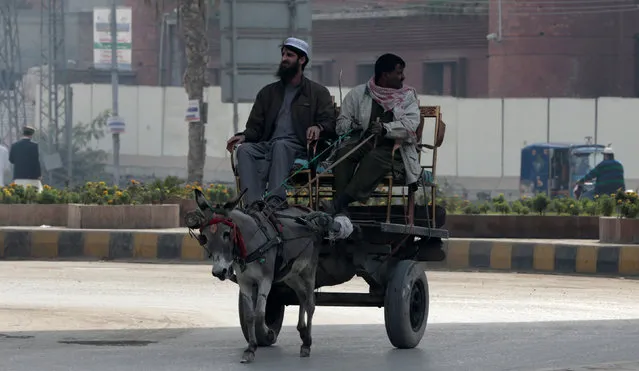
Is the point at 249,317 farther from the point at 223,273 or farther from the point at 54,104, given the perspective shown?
the point at 54,104

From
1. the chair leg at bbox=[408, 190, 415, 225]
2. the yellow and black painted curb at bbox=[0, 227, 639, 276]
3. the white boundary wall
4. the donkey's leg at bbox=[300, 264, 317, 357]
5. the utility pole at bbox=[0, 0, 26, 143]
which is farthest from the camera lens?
the utility pole at bbox=[0, 0, 26, 143]

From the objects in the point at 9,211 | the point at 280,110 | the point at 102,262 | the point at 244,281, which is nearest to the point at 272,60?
the point at 102,262

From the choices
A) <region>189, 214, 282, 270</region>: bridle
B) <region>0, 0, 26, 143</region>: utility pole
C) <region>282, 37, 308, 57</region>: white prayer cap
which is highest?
<region>0, 0, 26, 143</region>: utility pole

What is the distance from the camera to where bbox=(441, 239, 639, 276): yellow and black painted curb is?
20.6 metres

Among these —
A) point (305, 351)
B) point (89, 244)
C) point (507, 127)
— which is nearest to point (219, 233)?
point (305, 351)

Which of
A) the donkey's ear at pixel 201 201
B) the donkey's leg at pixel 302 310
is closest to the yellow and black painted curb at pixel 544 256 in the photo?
the donkey's leg at pixel 302 310

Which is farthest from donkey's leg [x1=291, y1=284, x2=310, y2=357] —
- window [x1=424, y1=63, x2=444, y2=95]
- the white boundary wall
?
window [x1=424, y1=63, x2=444, y2=95]

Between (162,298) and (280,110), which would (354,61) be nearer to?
(162,298)

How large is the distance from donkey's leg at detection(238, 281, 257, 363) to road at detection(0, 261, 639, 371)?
3.8 inches

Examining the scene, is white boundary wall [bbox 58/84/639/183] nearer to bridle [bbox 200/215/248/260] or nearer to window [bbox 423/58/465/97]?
window [bbox 423/58/465/97]

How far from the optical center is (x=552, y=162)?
160ft

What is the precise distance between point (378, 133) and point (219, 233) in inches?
73.7

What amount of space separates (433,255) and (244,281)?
7.17ft

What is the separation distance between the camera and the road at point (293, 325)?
34.4 ft
